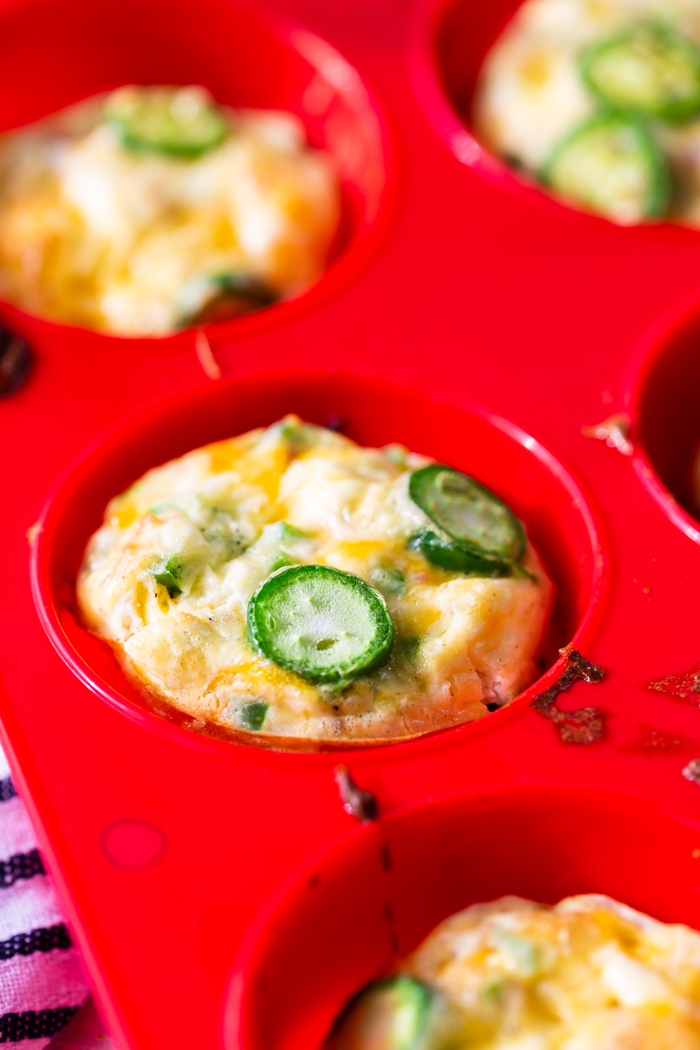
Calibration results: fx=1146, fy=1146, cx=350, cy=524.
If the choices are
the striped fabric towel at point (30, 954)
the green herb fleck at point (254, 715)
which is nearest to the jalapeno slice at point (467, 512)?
the green herb fleck at point (254, 715)

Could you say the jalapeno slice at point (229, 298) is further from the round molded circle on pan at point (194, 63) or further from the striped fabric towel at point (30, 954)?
the striped fabric towel at point (30, 954)

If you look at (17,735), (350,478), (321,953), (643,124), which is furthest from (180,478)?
(643,124)

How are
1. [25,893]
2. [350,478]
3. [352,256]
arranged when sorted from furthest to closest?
[352,256] → [350,478] → [25,893]

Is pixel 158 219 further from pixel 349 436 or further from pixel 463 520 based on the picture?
pixel 463 520

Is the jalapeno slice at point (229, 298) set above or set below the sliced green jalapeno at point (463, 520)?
above

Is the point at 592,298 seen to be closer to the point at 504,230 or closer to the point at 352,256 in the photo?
the point at 504,230

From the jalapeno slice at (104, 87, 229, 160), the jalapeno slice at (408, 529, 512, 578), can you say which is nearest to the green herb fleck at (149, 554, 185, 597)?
the jalapeno slice at (408, 529, 512, 578)
